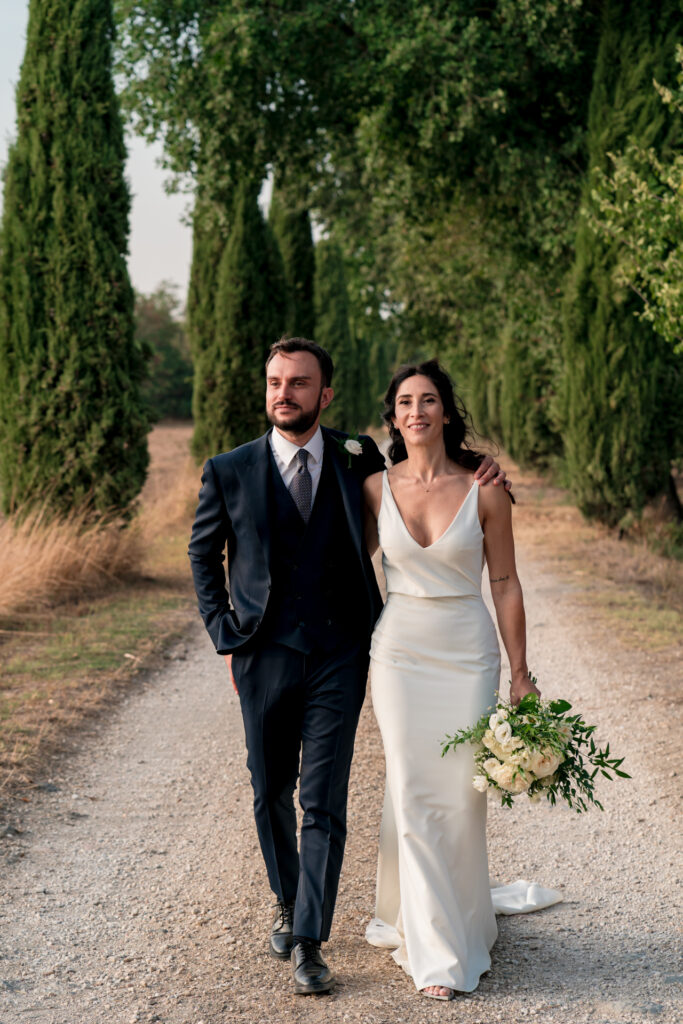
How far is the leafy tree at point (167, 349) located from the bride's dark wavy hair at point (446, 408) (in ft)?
174

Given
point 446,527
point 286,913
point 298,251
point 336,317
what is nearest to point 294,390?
point 446,527

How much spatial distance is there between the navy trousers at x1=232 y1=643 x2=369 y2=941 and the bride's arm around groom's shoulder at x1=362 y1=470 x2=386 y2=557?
0.43 meters

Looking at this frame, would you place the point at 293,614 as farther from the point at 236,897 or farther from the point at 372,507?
the point at 236,897

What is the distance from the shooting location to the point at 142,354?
11516 millimetres

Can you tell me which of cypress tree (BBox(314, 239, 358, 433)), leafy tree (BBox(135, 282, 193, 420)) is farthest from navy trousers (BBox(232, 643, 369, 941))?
leafy tree (BBox(135, 282, 193, 420))

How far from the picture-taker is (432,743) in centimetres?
359

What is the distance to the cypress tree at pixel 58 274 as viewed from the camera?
35.7 feet

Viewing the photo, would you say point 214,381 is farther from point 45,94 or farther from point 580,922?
point 580,922

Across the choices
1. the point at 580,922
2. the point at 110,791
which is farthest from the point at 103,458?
the point at 580,922

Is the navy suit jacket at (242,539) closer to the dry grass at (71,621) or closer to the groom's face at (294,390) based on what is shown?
the groom's face at (294,390)

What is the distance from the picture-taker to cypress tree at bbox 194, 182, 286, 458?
18.0m

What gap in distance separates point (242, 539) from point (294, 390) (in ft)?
1.82

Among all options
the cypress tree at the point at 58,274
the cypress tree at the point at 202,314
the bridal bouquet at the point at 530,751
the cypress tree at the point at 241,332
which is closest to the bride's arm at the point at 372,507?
the bridal bouquet at the point at 530,751

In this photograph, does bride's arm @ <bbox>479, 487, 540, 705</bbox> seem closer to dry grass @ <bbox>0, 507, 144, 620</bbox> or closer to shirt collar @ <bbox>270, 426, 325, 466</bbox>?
shirt collar @ <bbox>270, 426, 325, 466</bbox>
